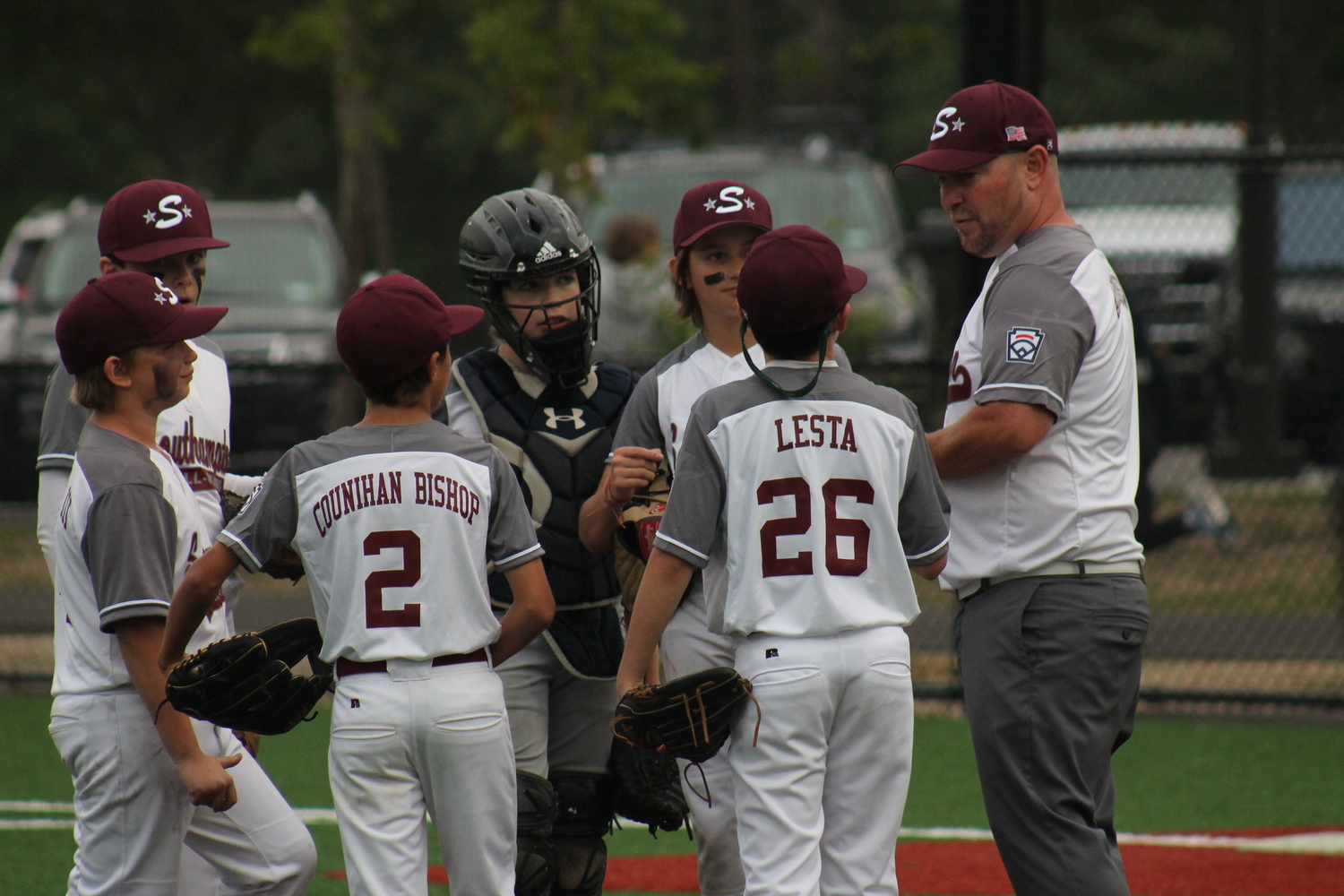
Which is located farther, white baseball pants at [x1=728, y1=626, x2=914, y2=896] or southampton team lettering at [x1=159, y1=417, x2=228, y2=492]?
southampton team lettering at [x1=159, y1=417, x2=228, y2=492]

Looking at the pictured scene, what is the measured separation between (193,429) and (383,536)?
899 millimetres

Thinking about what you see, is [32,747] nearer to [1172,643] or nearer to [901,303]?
[1172,643]

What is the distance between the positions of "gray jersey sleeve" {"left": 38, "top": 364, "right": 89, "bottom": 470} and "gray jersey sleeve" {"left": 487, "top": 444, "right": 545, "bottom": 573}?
3.42ft

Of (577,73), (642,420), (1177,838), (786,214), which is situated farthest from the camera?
(577,73)

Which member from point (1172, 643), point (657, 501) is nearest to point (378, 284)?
point (657, 501)

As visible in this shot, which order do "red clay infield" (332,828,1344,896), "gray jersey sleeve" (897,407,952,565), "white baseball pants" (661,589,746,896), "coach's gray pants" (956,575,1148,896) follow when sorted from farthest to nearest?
"red clay infield" (332,828,1344,896) < "white baseball pants" (661,589,746,896) < "coach's gray pants" (956,575,1148,896) < "gray jersey sleeve" (897,407,952,565)

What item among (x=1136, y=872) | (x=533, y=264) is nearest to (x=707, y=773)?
(x=533, y=264)

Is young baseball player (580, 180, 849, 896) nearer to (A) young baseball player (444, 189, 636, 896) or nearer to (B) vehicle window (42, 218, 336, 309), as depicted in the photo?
(A) young baseball player (444, 189, 636, 896)

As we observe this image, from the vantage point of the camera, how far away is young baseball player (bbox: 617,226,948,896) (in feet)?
10.9

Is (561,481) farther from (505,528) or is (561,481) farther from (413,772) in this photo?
(413,772)

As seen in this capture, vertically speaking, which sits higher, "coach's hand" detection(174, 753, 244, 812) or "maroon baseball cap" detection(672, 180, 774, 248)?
"maroon baseball cap" detection(672, 180, 774, 248)

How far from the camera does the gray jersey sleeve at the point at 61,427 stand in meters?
3.70

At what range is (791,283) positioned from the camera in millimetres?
3363

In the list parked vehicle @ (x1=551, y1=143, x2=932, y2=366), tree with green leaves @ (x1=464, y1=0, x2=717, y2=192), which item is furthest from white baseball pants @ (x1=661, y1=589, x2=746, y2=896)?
tree with green leaves @ (x1=464, y1=0, x2=717, y2=192)
